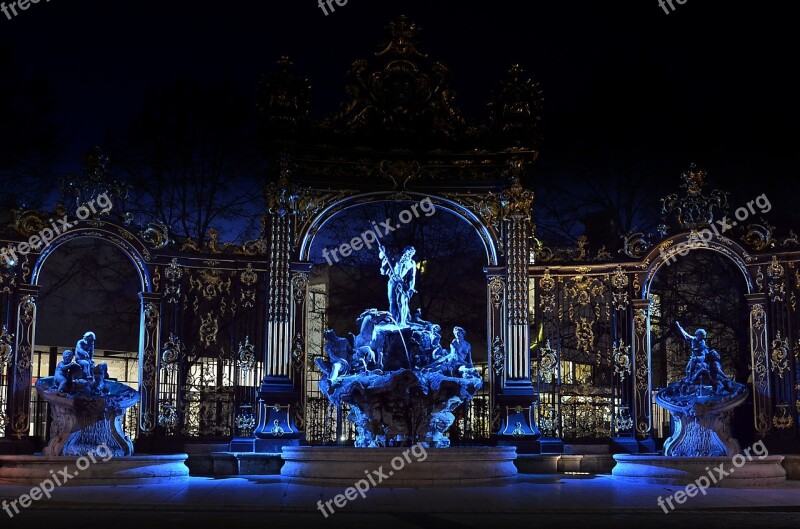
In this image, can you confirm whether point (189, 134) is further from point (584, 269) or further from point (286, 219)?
point (584, 269)

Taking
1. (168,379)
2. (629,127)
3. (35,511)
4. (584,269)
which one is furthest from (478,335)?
(35,511)

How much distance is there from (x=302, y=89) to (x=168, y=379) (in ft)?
19.1

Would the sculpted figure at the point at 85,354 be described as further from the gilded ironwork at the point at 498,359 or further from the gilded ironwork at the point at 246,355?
the gilded ironwork at the point at 498,359

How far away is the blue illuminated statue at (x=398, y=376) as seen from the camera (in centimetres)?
1891

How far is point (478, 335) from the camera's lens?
28.4 m

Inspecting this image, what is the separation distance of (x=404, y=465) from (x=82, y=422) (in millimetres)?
4992

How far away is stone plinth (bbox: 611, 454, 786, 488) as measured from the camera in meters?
16.8

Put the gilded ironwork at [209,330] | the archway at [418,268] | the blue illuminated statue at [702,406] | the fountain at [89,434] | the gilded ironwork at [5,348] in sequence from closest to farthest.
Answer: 1. the fountain at [89,434]
2. the blue illuminated statue at [702,406]
3. the gilded ironwork at [5,348]
4. the gilded ironwork at [209,330]
5. the archway at [418,268]

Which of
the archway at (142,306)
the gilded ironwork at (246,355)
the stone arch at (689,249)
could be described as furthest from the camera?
the gilded ironwork at (246,355)

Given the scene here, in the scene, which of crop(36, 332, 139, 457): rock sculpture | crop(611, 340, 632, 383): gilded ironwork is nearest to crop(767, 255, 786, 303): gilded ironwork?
crop(611, 340, 632, 383): gilded ironwork

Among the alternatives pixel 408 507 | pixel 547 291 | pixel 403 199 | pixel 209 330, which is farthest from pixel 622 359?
pixel 408 507

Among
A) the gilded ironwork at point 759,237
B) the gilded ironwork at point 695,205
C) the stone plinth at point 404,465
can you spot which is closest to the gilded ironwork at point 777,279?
the gilded ironwork at point 759,237

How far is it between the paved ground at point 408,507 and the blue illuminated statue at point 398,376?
256 cm

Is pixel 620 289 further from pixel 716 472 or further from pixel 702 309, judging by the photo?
pixel 702 309
